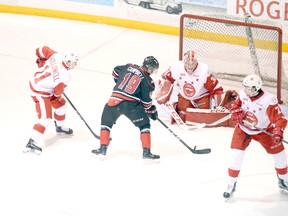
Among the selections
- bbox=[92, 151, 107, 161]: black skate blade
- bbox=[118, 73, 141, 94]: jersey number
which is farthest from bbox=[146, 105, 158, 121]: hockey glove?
bbox=[92, 151, 107, 161]: black skate blade

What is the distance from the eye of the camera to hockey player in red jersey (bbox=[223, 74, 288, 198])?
5.98 metres

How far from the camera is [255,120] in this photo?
19.9 ft

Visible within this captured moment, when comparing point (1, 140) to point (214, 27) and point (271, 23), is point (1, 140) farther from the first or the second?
point (271, 23)

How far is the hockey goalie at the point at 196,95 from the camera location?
291 inches

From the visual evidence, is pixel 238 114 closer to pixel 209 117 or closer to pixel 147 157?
pixel 147 157

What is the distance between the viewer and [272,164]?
22.4 ft

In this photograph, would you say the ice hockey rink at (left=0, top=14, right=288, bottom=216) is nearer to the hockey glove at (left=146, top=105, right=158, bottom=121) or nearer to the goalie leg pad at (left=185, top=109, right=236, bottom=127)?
the goalie leg pad at (left=185, top=109, right=236, bottom=127)

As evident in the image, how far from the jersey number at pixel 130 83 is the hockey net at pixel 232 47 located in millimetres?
1652

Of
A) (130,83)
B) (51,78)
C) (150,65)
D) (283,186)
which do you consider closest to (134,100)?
(130,83)

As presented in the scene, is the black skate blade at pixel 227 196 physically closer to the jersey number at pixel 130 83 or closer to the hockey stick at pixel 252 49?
the jersey number at pixel 130 83

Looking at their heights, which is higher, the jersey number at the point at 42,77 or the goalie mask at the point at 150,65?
the goalie mask at the point at 150,65

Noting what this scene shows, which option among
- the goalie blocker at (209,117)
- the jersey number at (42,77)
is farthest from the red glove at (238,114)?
the jersey number at (42,77)

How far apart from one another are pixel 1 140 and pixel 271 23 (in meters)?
3.10

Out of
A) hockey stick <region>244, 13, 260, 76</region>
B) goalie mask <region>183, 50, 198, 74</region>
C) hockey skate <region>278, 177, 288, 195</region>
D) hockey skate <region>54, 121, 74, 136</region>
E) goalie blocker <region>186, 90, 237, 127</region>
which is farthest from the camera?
hockey stick <region>244, 13, 260, 76</region>
